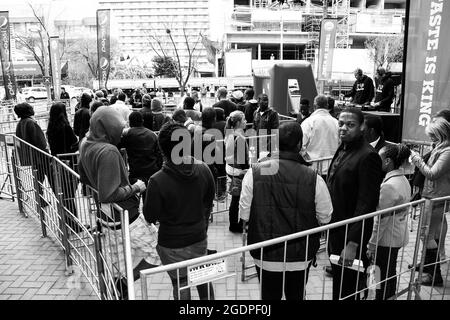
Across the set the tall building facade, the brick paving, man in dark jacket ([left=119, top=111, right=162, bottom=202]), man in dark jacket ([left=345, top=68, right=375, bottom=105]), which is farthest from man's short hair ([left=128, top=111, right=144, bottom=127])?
the tall building facade

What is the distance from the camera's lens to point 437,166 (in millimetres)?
3814

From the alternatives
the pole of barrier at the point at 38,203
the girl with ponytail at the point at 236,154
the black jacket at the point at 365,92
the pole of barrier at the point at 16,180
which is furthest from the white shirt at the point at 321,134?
the black jacket at the point at 365,92

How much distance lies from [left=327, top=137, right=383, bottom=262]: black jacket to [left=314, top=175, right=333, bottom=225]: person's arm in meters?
0.27

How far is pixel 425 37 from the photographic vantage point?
5188 millimetres

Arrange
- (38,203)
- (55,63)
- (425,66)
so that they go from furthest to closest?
(55,63), (38,203), (425,66)

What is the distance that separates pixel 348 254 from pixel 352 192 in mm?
493

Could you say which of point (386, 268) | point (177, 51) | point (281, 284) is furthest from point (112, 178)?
point (177, 51)

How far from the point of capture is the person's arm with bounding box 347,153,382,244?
9.39ft

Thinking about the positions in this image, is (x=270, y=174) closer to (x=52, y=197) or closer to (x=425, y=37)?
(x=52, y=197)

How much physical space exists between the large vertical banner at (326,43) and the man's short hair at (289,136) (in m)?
16.2

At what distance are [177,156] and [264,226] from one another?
0.84 metres

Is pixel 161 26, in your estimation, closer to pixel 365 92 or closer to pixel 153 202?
pixel 365 92

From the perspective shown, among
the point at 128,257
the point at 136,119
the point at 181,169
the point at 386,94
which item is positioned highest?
the point at 386,94
